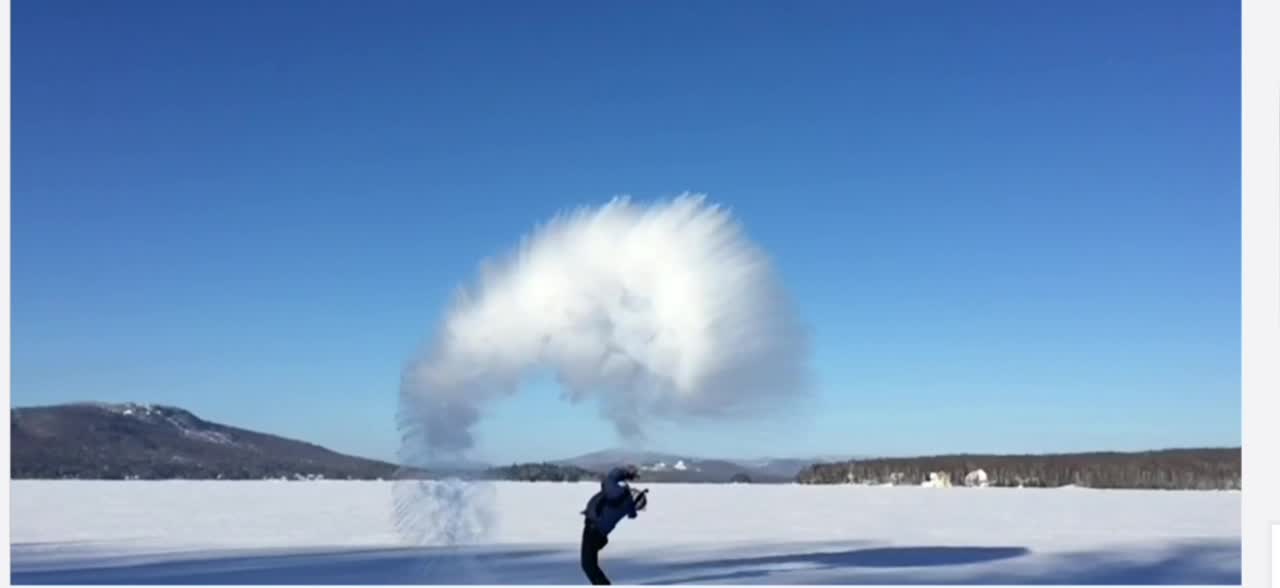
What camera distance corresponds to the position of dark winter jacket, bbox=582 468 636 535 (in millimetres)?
11438

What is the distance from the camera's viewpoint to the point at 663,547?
54.3 ft

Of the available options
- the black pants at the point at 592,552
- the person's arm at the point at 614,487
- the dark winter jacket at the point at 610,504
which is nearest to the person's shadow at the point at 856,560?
the black pants at the point at 592,552

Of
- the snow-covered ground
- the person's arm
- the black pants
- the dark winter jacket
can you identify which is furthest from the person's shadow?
the person's arm

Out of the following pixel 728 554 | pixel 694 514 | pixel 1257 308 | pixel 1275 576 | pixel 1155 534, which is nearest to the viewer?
pixel 1275 576

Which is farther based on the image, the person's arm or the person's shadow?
the person's shadow

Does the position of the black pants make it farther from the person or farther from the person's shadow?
the person's shadow

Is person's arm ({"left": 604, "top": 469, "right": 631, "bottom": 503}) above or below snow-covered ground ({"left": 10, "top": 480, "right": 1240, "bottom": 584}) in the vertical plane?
above

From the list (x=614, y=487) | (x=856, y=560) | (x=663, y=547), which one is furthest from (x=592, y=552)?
(x=663, y=547)

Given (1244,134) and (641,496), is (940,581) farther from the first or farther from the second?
(1244,134)

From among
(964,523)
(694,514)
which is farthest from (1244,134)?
(694,514)

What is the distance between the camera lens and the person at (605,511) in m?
11.4

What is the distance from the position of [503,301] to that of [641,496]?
5228 mm

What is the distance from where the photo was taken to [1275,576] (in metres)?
10.9

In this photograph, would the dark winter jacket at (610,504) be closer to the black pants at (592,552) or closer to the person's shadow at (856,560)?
the black pants at (592,552)
